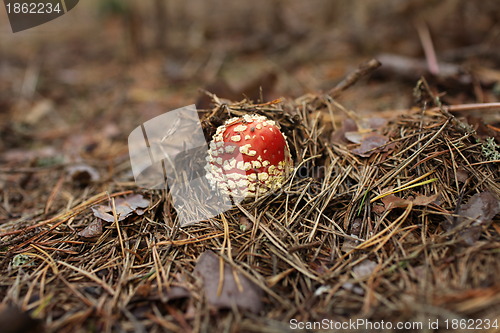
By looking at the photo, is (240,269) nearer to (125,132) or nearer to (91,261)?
(91,261)

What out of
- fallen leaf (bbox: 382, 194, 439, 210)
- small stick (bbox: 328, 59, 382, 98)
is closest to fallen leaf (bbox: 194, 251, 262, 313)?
fallen leaf (bbox: 382, 194, 439, 210)

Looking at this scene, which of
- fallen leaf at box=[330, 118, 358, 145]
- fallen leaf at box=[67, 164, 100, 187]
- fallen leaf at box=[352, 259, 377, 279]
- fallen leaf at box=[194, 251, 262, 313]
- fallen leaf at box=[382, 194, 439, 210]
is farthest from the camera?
fallen leaf at box=[67, 164, 100, 187]

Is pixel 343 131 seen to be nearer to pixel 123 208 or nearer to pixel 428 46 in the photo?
pixel 123 208

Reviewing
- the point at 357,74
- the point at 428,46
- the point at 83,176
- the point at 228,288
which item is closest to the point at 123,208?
the point at 83,176

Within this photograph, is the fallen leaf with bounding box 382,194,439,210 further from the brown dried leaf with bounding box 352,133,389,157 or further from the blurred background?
the blurred background

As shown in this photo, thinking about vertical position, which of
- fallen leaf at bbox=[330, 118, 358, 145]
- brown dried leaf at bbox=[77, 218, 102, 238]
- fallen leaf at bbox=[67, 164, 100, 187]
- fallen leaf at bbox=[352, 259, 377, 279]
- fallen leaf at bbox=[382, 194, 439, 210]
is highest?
fallen leaf at bbox=[330, 118, 358, 145]
